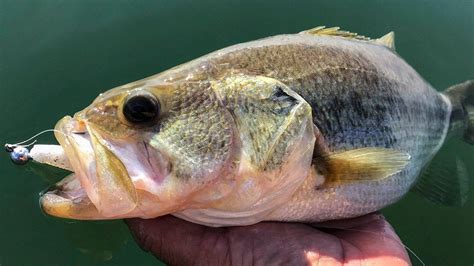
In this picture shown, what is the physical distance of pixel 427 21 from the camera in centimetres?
441

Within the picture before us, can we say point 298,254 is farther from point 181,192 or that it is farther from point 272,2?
point 272,2

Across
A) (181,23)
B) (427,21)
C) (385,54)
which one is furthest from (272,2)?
(385,54)

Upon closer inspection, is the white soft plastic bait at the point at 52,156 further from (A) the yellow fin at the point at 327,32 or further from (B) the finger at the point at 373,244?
(A) the yellow fin at the point at 327,32

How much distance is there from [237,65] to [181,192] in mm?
485

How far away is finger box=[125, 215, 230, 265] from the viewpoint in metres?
1.61

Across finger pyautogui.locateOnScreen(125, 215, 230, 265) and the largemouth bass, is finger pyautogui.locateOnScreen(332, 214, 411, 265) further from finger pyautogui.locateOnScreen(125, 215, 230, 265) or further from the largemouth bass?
finger pyautogui.locateOnScreen(125, 215, 230, 265)

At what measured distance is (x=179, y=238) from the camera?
162 centimetres

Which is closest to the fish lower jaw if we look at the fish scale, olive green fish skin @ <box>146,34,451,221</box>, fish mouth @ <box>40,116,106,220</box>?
fish mouth @ <box>40,116,106,220</box>

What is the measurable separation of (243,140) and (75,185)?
52cm

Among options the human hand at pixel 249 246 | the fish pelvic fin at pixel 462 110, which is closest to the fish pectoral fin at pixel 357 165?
the human hand at pixel 249 246

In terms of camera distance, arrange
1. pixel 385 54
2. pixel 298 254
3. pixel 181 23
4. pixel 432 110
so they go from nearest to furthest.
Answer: pixel 298 254
pixel 385 54
pixel 432 110
pixel 181 23

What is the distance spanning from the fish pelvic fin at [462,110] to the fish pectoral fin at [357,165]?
1246mm

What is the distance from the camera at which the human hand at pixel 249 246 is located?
1.60m

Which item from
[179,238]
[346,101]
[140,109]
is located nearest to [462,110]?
[346,101]
